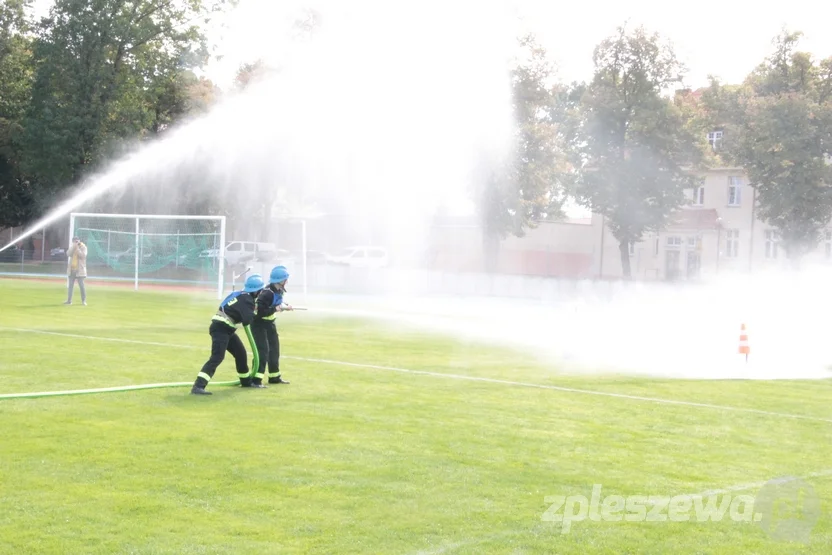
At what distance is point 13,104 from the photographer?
5719cm

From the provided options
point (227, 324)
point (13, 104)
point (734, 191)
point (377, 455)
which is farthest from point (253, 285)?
point (734, 191)

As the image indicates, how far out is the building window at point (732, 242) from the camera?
64750 mm

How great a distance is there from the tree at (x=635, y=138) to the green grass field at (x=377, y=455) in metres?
40.5

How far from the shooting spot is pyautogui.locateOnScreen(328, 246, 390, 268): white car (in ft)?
206

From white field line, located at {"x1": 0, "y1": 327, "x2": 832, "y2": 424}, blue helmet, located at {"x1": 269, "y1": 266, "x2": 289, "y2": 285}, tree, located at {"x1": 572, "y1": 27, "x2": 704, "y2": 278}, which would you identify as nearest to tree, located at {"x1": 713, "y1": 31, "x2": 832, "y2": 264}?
tree, located at {"x1": 572, "y1": 27, "x2": 704, "y2": 278}

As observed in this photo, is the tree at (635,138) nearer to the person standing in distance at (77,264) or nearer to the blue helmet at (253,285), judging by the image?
the person standing in distance at (77,264)

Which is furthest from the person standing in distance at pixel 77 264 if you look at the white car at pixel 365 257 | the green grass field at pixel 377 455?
the white car at pixel 365 257

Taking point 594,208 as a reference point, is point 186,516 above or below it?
below

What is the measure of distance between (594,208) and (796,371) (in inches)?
1598

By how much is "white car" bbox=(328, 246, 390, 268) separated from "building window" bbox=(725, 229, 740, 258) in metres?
22.1

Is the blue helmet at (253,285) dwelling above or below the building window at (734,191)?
below

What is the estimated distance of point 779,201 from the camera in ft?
182

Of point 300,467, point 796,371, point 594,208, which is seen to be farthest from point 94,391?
point 594,208

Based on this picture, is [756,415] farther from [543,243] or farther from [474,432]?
[543,243]
